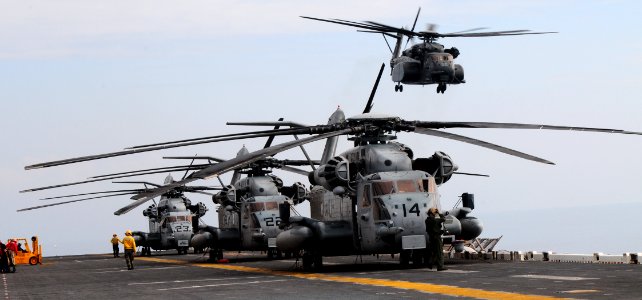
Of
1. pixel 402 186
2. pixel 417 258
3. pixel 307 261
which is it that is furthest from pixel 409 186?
pixel 307 261

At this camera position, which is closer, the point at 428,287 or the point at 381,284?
the point at 428,287

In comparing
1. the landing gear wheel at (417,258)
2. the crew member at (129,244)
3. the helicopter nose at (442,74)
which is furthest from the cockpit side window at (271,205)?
the helicopter nose at (442,74)

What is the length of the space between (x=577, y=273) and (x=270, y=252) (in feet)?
72.0

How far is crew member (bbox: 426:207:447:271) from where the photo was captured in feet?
89.6

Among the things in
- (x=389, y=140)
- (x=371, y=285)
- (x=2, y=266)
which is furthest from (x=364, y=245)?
(x=2, y=266)

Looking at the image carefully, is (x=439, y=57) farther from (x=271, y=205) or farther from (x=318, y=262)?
(x=318, y=262)

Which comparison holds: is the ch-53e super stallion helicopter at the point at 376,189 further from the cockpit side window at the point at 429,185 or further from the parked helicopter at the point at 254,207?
the parked helicopter at the point at 254,207

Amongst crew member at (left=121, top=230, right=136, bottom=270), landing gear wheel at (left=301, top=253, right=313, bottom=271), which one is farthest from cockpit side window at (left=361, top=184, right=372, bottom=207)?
crew member at (left=121, top=230, right=136, bottom=270)

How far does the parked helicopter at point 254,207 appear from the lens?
139ft

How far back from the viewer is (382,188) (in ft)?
93.8

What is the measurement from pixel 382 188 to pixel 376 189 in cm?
23

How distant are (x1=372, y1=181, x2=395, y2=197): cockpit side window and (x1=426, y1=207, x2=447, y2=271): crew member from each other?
1505 mm

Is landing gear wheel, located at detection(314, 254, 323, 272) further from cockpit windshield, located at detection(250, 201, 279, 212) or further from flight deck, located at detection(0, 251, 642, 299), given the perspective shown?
cockpit windshield, located at detection(250, 201, 279, 212)

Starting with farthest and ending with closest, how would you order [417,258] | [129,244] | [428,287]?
Result: [129,244] < [417,258] < [428,287]
